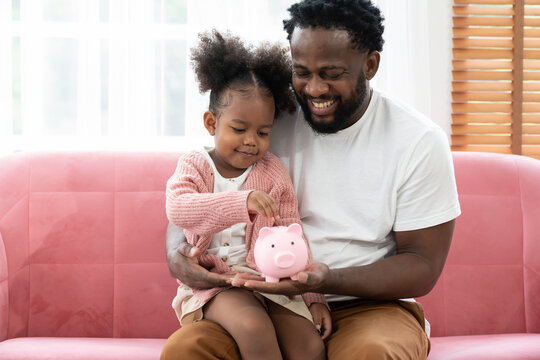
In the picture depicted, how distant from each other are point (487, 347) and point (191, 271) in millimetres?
996

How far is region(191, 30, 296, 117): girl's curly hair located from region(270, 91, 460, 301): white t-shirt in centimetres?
21

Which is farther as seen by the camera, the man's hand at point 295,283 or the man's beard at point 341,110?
the man's beard at point 341,110

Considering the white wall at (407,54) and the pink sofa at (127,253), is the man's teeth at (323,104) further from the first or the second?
the white wall at (407,54)

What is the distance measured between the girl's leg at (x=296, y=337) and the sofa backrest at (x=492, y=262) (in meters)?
0.80

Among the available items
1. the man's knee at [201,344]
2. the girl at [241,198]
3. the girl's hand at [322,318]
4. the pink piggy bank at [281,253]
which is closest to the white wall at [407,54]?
the girl at [241,198]

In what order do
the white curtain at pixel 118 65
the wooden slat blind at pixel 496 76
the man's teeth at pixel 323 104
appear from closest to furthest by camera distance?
1. the man's teeth at pixel 323 104
2. the white curtain at pixel 118 65
3. the wooden slat blind at pixel 496 76

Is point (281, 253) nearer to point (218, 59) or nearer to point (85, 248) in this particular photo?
point (218, 59)

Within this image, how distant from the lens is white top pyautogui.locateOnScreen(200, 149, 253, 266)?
1637 mm

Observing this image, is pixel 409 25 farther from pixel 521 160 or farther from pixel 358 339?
pixel 358 339

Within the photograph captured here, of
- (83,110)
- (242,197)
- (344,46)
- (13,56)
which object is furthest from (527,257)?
(13,56)

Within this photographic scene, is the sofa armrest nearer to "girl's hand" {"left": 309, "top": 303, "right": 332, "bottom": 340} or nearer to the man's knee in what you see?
the man's knee

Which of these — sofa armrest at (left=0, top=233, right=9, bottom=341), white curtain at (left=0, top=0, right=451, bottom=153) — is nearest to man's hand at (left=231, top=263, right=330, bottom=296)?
sofa armrest at (left=0, top=233, right=9, bottom=341)

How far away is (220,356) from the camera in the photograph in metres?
1.47

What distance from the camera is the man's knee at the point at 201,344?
56.8 inches
